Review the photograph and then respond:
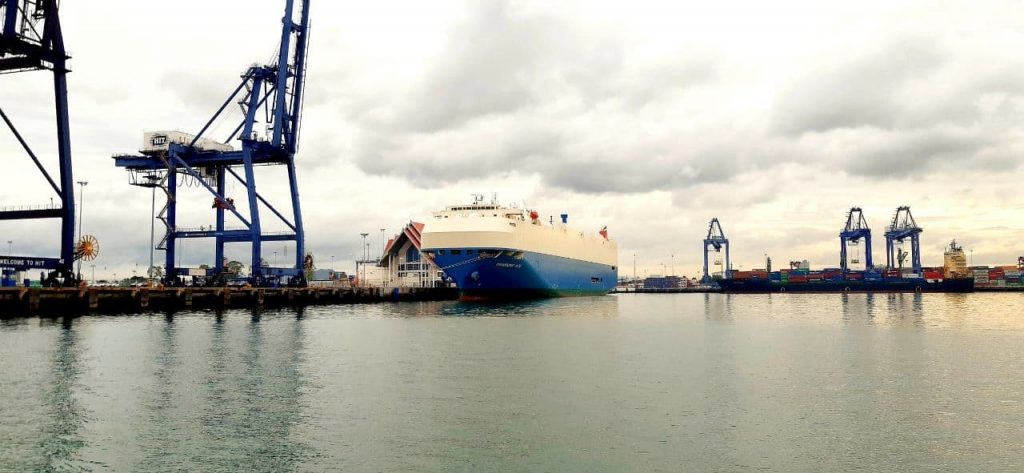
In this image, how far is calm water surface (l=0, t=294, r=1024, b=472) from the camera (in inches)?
511

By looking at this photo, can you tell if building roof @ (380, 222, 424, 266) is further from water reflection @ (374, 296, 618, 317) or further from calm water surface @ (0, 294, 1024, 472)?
calm water surface @ (0, 294, 1024, 472)

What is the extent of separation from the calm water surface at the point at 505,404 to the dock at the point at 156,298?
1321 cm

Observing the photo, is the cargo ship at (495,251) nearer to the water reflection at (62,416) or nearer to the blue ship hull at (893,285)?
the water reflection at (62,416)

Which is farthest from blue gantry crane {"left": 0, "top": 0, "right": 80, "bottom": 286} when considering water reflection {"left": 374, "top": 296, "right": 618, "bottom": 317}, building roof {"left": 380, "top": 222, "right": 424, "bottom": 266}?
building roof {"left": 380, "top": 222, "right": 424, "bottom": 266}

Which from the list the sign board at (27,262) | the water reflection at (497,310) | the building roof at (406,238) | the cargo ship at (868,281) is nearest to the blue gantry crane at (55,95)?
the sign board at (27,262)

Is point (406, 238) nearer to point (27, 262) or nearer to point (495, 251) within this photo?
point (495, 251)

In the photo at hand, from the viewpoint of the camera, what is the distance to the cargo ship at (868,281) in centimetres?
13788

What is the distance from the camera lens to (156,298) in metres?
56.2

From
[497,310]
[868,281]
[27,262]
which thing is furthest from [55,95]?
[868,281]

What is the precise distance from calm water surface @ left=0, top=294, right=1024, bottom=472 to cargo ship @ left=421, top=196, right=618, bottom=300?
39.7 meters

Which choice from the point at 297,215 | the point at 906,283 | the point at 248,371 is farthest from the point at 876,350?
the point at 906,283

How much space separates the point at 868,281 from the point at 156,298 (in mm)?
124526

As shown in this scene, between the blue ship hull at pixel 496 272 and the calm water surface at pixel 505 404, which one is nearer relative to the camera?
the calm water surface at pixel 505 404

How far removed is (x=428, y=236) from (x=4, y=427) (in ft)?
197
